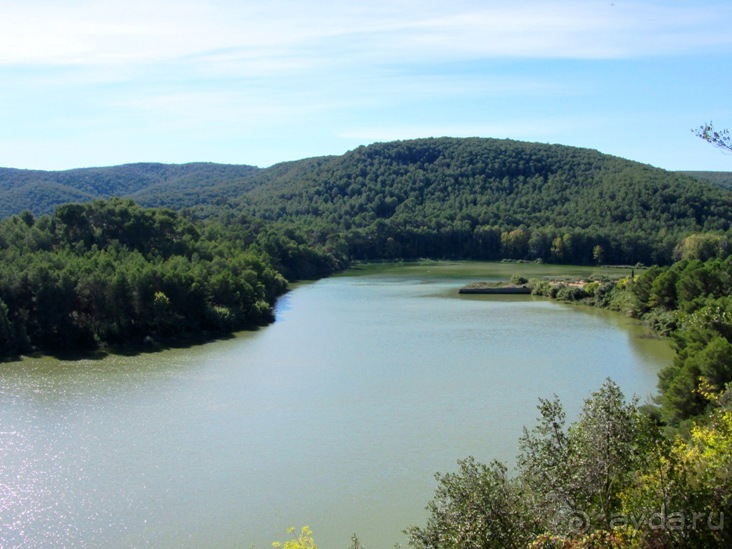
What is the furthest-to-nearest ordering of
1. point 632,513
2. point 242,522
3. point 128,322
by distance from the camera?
point 128,322 → point 242,522 → point 632,513

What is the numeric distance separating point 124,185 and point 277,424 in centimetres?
10693

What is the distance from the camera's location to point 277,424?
696 inches

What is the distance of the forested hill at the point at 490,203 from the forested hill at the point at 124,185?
9.54 m

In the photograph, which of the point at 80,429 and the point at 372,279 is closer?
the point at 80,429

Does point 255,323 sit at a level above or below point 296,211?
below

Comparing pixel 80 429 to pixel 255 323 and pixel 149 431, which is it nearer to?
pixel 149 431

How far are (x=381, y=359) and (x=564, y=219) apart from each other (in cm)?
5855

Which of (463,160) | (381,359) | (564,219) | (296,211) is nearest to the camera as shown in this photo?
(381,359)

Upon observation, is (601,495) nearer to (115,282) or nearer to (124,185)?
(115,282)

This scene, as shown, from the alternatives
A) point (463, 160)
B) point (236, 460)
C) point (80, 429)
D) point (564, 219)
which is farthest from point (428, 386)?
point (463, 160)

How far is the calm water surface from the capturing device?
41.6ft

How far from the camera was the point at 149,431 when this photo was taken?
17.2 m

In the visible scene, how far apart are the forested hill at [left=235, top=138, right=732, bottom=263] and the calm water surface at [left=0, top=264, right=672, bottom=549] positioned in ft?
139

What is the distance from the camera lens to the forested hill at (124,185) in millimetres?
78062
